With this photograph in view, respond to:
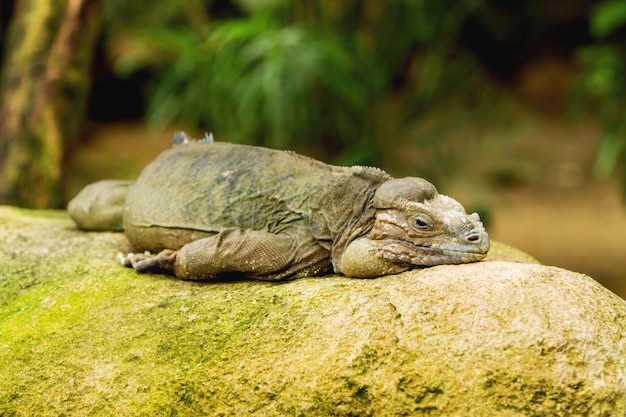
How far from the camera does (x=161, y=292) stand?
421 cm

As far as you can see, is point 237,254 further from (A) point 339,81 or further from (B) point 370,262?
(A) point 339,81

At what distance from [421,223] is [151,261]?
159 cm

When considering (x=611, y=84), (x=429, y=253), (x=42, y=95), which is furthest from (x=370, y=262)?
(x=611, y=84)

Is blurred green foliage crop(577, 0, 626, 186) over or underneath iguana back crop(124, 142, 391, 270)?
over

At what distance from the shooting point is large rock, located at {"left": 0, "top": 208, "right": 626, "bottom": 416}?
10.6 ft

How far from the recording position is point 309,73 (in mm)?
9125

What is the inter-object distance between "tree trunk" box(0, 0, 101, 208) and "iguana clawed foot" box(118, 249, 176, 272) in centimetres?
327

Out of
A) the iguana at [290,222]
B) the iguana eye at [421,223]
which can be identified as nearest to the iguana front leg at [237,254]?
the iguana at [290,222]

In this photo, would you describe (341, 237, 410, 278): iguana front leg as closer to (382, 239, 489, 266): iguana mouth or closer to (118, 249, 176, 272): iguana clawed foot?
(382, 239, 489, 266): iguana mouth

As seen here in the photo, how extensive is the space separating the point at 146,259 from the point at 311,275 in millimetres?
1005

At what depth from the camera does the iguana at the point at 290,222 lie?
13.1ft

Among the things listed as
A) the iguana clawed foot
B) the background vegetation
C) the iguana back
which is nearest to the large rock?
the iguana clawed foot

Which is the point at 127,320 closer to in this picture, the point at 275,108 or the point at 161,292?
the point at 161,292

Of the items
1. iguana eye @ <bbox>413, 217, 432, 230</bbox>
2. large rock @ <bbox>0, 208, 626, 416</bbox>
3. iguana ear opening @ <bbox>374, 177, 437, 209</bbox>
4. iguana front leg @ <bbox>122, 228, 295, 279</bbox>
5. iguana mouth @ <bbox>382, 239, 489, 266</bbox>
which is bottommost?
large rock @ <bbox>0, 208, 626, 416</bbox>
